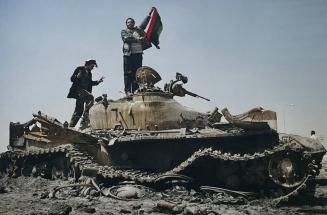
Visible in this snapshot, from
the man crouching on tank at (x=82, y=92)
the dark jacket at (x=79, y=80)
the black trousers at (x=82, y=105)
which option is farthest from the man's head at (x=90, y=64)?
the black trousers at (x=82, y=105)

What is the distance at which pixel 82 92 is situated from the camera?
13164 millimetres

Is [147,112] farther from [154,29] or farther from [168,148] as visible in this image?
[154,29]

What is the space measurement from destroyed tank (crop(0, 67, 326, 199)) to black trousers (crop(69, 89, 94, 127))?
1.50m

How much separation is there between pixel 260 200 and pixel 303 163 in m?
1.17

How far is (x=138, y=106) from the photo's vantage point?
35.1 ft

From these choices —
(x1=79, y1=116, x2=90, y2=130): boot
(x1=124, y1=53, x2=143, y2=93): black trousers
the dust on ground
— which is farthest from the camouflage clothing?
the dust on ground

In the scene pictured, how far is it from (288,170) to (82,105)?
7.67m

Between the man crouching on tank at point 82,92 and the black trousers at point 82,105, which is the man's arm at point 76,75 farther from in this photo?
the black trousers at point 82,105

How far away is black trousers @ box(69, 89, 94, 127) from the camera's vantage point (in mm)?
13102

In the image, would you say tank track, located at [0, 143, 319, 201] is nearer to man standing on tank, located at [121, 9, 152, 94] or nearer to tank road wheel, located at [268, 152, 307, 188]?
tank road wheel, located at [268, 152, 307, 188]

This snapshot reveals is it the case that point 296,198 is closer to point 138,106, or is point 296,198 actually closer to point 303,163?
point 303,163

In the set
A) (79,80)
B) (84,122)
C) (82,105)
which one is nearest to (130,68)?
(79,80)

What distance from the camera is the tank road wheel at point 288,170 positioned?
797cm

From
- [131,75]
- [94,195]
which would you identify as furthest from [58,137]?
[131,75]
